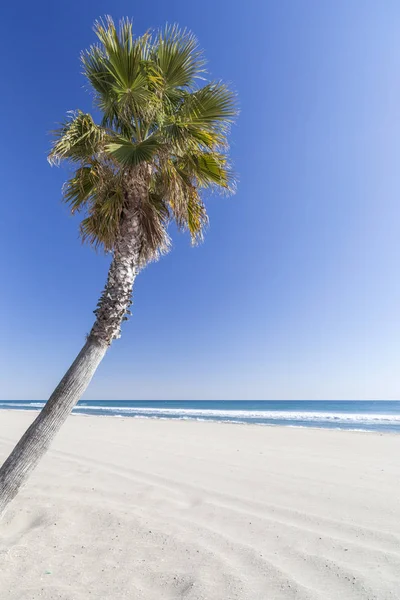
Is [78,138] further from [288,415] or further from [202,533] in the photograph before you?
[288,415]

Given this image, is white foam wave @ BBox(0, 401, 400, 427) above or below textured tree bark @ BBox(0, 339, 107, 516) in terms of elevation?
above

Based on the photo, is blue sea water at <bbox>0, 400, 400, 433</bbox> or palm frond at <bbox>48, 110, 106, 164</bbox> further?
blue sea water at <bbox>0, 400, 400, 433</bbox>

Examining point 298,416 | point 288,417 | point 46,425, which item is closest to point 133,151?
point 46,425

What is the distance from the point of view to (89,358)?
149 inches

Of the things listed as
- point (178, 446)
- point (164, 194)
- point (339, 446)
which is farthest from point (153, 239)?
point (339, 446)

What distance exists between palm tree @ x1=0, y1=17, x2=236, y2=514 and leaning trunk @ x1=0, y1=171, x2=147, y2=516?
1cm

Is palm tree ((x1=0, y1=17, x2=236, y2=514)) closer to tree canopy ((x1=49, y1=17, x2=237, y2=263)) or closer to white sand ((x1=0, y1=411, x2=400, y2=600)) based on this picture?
tree canopy ((x1=49, y1=17, x2=237, y2=263))

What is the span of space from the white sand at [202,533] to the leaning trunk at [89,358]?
93cm

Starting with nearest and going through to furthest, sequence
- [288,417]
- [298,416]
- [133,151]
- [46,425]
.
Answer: [46,425] < [133,151] < [288,417] < [298,416]

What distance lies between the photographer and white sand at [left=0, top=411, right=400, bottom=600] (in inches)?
118

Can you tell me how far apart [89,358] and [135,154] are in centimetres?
281

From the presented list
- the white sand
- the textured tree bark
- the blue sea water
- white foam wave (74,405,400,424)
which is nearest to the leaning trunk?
the textured tree bark

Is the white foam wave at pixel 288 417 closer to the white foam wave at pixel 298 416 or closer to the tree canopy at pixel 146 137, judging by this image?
the white foam wave at pixel 298 416

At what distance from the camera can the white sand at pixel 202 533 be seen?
9.87 feet
